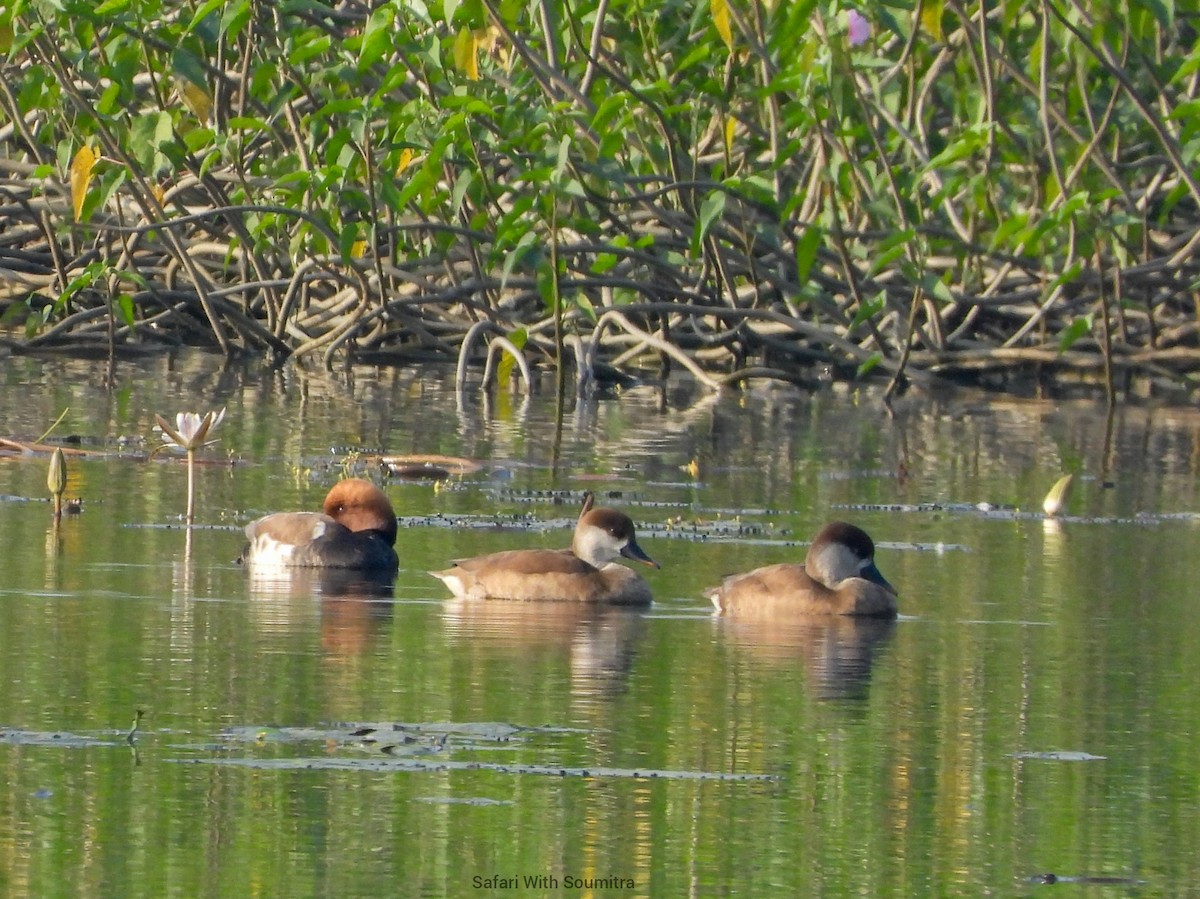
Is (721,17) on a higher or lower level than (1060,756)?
higher

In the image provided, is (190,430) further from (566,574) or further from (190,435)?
(566,574)

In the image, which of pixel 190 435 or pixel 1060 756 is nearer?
pixel 1060 756

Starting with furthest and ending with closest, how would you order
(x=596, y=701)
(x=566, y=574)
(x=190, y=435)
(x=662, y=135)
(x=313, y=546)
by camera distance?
(x=662, y=135) < (x=190, y=435) < (x=313, y=546) < (x=566, y=574) < (x=596, y=701)

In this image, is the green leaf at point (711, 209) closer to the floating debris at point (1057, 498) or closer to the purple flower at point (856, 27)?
the purple flower at point (856, 27)

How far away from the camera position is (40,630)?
21.3 ft

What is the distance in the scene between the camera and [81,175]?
14.1 m

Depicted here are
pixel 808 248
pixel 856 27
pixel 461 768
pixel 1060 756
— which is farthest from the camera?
pixel 808 248

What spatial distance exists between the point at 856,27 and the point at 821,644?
6.90m

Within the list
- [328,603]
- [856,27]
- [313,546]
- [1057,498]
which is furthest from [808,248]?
[328,603]

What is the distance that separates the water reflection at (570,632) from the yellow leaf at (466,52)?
600 cm

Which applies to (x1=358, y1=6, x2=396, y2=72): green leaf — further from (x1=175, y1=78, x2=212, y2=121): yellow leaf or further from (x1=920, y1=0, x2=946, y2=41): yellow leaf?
(x1=920, y1=0, x2=946, y2=41): yellow leaf

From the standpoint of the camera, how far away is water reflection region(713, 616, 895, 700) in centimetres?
622

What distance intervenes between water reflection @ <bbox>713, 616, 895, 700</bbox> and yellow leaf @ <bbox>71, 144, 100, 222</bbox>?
7.55 meters

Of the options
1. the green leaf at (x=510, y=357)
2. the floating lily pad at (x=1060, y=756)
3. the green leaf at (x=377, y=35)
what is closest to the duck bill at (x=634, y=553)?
the floating lily pad at (x=1060, y=756)
